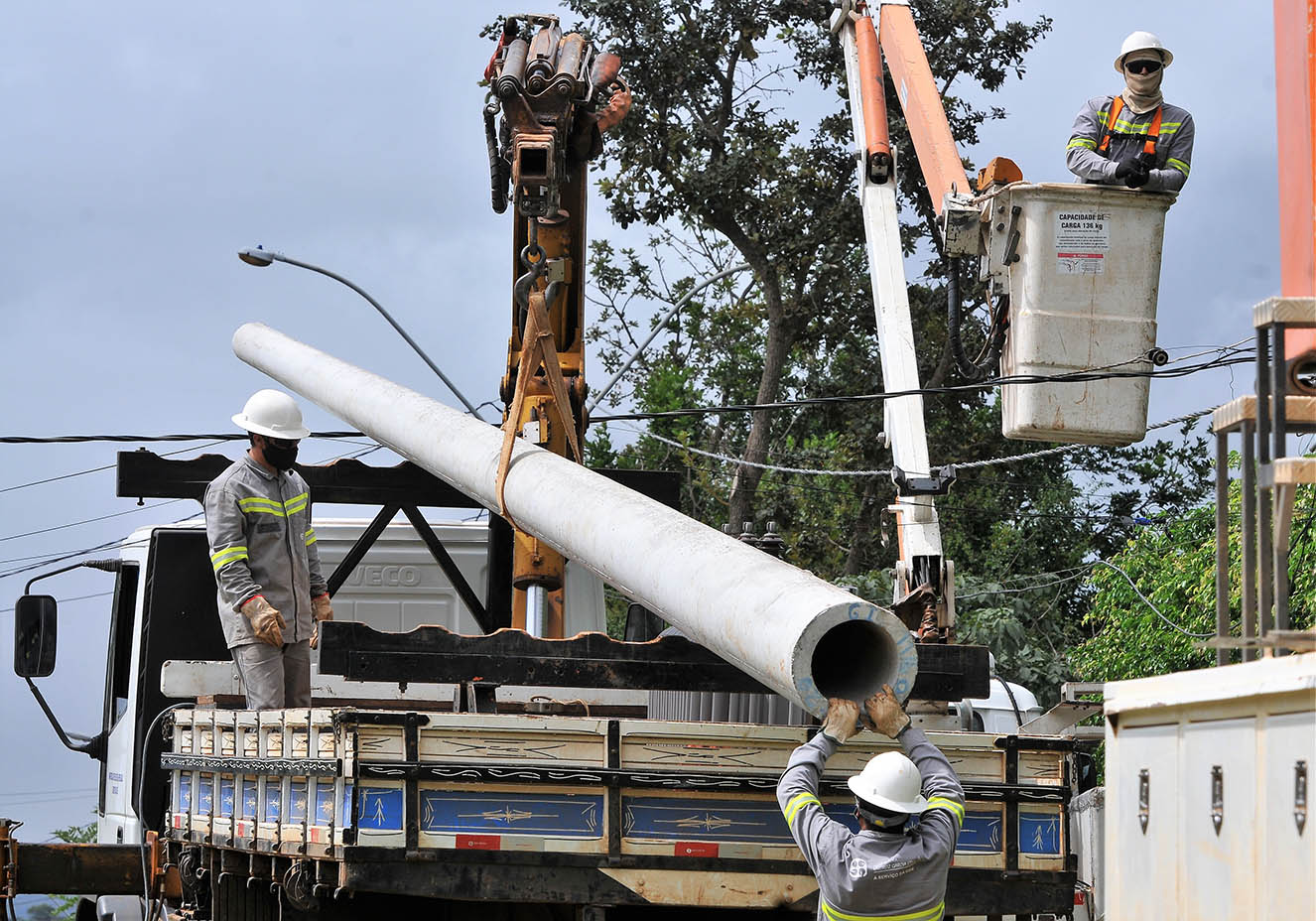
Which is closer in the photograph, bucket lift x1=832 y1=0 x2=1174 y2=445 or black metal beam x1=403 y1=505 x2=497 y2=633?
bucket lift x1=832 y1=0 x2=1174 y2=445

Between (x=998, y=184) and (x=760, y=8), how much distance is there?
1817 centimetres

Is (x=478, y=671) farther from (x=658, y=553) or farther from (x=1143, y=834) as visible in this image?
(x=1143, y=834)

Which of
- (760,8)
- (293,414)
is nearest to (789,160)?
(760,8)

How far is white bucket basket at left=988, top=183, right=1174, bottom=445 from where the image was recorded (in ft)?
29.7

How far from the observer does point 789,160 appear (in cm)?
2675

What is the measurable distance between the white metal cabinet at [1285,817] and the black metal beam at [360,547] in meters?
6.47

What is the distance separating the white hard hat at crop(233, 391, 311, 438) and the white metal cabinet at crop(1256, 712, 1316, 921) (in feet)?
17.4

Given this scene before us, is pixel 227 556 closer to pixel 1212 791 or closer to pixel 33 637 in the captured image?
pixel 33 637

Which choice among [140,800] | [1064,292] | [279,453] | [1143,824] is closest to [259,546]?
[279,453]

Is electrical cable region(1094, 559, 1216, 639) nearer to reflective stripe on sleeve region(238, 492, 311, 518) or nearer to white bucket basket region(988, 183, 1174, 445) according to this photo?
white bucket basket region(988, 183, 1174, 445)

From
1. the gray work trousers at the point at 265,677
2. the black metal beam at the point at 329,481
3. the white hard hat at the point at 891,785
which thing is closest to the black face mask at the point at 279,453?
the gray work trousers at the point at 265,677

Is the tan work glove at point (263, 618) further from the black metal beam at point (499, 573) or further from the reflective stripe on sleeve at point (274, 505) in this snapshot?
the black metal beam at point (499, 573)

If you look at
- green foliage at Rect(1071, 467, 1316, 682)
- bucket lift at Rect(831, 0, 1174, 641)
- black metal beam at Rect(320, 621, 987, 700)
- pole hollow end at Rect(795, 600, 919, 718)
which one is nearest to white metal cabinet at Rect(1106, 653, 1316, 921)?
pole hollow end at Rect(795, 600, 919, 718)

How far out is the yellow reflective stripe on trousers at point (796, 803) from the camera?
5461mm
